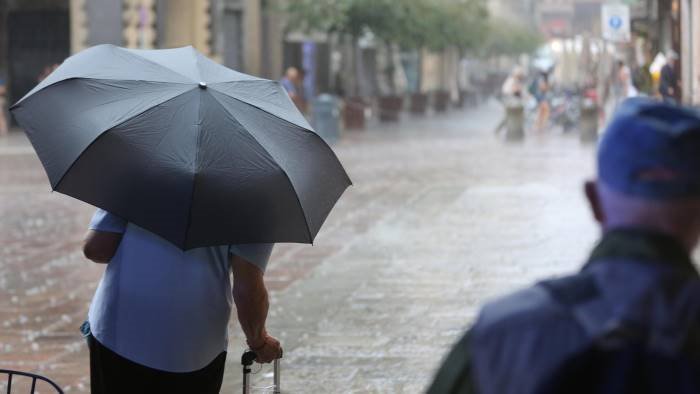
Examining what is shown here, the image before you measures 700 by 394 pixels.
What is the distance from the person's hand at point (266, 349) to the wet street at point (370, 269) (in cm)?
272

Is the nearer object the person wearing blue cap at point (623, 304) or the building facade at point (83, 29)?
the person wearing blue cap at point (623, 304)

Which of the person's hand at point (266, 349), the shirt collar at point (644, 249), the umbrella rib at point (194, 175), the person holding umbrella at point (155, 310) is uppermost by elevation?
the shirt collar at point (644, 249)

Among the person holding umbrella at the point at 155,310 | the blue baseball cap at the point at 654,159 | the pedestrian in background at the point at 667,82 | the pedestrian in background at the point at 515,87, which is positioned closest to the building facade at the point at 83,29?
the pedestrian in background at the point at 515,87

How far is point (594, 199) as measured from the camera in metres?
2.04

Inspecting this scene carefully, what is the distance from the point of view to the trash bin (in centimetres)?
2995

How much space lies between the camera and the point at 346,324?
855cm

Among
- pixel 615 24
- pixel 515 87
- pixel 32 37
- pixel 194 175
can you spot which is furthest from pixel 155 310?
pixel 32 37

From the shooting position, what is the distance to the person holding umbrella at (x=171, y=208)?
3.82 meters

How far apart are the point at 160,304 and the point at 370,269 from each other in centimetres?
715

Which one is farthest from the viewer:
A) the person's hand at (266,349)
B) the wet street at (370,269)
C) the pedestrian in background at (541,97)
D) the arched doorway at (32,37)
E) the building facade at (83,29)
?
the arched doorway at (32,37)

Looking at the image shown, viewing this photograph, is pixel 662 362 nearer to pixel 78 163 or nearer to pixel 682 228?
pixel 682 228

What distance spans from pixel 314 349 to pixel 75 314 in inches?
73.1

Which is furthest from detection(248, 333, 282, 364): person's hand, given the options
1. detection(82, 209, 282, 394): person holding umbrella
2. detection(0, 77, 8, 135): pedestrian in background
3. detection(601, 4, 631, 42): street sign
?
detection(0, 77, 8, 135): pedestrian in background

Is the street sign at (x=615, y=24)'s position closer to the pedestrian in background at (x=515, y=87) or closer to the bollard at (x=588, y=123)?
the bollard at (x=588, y=123)
